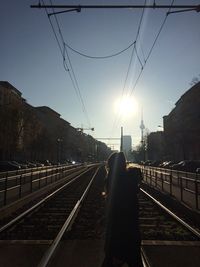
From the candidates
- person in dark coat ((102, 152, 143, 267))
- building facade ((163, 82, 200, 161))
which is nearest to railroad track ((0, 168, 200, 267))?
person in dark coat ((102, 152, 143, 267))

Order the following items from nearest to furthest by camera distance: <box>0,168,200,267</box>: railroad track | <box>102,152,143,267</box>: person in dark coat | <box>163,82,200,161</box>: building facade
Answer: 1. <box>102,152,143,267</box>: person in dark coat
2. <box>0,168,200,267</box>: railroad track
3. <box>163,82,200,161</box>: building facade

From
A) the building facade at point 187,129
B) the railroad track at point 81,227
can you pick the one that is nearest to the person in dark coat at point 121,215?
the railroad track at point 81,227

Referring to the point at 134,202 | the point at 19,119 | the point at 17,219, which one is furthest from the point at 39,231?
the point at 19,119

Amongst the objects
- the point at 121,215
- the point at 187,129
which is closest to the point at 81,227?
the point at 121,215

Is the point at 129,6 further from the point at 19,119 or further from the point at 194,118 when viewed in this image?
the point at 194,118

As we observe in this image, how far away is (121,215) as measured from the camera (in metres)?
5.64

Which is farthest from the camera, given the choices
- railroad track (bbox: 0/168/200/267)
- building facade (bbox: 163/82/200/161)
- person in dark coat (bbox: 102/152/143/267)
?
building facade (bbox: 163/82/200/161)

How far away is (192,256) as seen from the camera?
7.88 metres

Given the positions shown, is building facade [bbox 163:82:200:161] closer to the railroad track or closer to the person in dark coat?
the railroad track

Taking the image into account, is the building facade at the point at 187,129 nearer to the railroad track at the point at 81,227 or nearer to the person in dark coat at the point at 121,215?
the railroad track at the point at 81,227

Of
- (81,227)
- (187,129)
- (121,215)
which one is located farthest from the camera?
(187,129)

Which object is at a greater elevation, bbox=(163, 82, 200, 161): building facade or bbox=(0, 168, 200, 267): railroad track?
bbox=(163, 82, 200, 161): building facade

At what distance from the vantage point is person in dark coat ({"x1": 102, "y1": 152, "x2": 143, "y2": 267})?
18.0ft

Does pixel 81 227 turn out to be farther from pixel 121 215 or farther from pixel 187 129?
pixel 187 129
